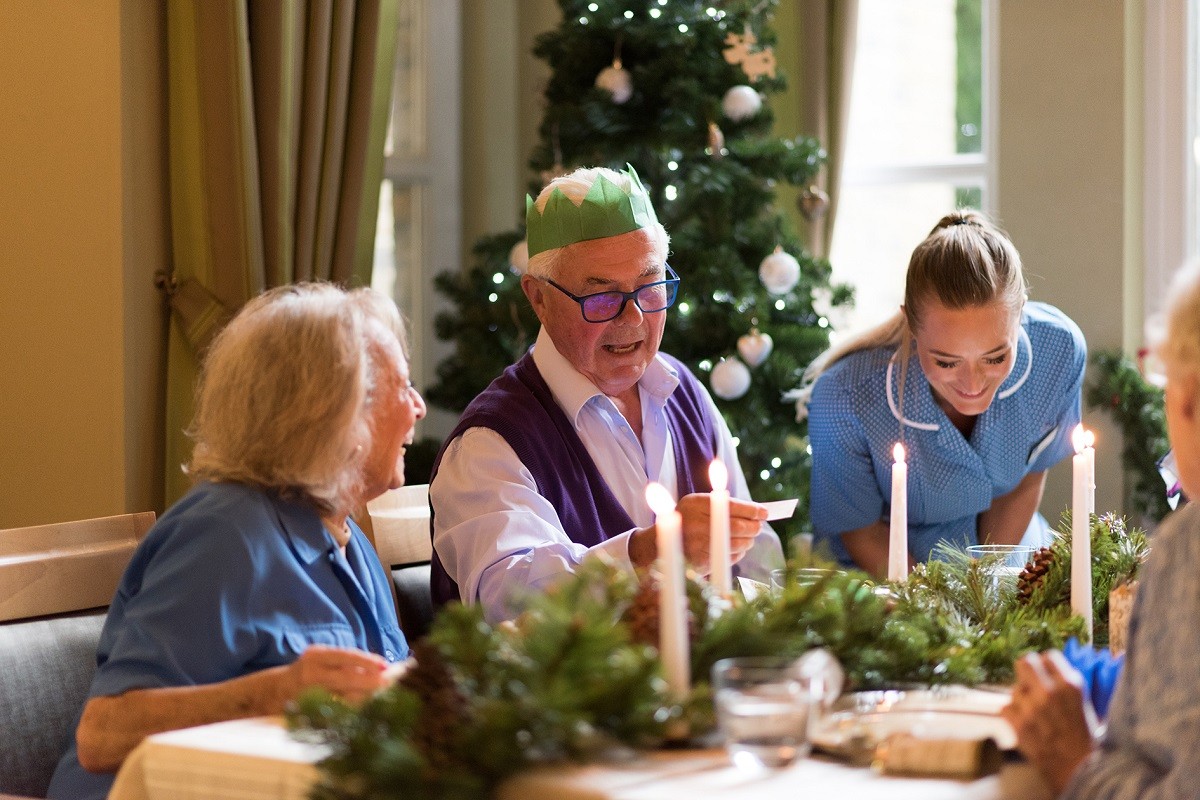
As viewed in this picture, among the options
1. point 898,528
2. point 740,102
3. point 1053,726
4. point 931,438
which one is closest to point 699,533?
point 898,528

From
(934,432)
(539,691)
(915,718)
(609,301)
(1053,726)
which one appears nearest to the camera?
(539,691)

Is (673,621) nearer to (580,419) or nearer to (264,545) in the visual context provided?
(264,545)

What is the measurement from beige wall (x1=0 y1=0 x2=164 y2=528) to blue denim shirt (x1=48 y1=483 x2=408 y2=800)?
1503mm

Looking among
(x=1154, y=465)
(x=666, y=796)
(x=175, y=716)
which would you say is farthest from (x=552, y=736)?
(x=1154, y=465)

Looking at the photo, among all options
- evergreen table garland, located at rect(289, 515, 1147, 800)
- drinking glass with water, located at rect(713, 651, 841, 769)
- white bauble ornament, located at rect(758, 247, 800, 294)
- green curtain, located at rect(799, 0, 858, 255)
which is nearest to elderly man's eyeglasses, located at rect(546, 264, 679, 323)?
evergreen table garland, located at rect(289, 515, 1147, 800)

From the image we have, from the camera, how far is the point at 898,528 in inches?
74.4

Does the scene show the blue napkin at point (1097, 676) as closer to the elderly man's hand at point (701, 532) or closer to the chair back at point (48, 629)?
the elderly man's hand at point (701, 532)

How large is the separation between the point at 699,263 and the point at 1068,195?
55.7 inches

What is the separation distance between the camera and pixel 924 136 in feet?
16.0

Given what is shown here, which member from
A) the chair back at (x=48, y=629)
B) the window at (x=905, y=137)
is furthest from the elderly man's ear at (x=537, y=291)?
the window at (x=905, y=137)

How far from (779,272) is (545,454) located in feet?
4.79

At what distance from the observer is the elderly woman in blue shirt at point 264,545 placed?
4.89 ft

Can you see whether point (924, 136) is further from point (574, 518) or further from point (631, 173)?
point (574, 518)

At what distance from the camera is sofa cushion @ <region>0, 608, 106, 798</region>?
1707 mm
